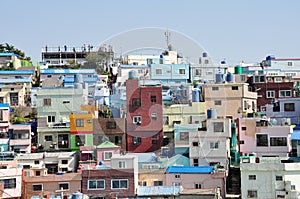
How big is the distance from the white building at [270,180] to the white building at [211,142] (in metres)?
2.07

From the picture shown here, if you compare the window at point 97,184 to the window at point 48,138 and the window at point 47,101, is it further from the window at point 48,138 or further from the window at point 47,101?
the window at point 47,101

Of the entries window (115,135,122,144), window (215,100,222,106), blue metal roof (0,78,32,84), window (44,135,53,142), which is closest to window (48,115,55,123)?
window (44,135,53,142)

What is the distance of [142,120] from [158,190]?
4430 millimetres

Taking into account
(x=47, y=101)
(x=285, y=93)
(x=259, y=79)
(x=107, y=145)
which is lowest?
(x=107, y=145)

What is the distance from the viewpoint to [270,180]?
1661 cm

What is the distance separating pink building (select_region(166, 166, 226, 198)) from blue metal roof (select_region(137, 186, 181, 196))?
39.3 inches

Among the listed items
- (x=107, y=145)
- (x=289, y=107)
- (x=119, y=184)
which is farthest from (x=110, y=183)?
(x=289, y=107)

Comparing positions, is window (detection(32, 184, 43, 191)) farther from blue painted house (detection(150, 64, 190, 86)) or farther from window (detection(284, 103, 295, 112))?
blue painted house (detection(150, 64, 190, 86))

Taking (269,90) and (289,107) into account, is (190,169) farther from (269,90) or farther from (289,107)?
(269,90)

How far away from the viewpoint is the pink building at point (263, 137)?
19469mm

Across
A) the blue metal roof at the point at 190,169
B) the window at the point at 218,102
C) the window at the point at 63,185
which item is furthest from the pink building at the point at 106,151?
the window at the point at 218,102

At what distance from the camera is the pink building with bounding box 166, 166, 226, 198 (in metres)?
17.1

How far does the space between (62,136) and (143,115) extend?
10.4ft

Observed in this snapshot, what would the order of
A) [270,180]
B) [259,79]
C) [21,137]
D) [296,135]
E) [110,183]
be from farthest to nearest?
[259,79]
[21,137]
[296,135]
[270,180]
[110,183]
